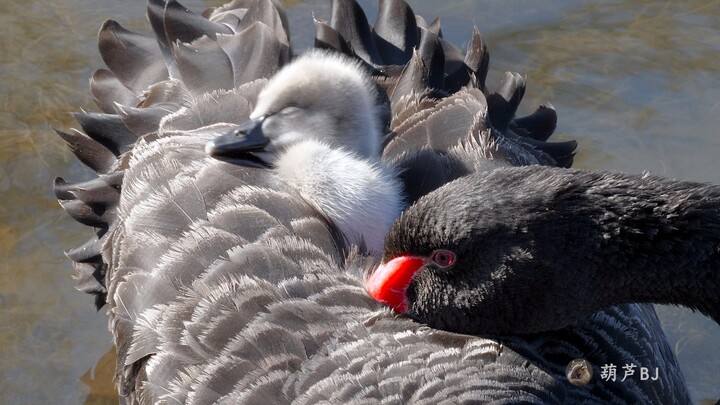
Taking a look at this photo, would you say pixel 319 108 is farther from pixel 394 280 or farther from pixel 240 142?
pixel 394 280

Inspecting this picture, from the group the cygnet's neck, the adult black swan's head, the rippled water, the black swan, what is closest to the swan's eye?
the adult black swan's head

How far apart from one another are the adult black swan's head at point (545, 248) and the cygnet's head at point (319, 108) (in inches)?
36.2

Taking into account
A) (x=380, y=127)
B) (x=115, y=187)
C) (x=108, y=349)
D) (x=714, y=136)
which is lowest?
(x=108, y=349)

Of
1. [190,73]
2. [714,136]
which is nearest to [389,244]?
[190,73]

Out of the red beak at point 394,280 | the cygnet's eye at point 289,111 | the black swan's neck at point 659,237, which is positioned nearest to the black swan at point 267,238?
the red beak at point 394,280

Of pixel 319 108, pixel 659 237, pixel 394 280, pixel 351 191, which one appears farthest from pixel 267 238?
pixel 659 237

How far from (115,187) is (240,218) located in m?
0.91

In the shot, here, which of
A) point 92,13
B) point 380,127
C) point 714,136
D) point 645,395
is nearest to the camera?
point 645,395

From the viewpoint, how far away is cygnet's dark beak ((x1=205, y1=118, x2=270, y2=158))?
376 cm

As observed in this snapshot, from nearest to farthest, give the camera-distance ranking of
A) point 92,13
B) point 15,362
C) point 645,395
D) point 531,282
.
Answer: point 531,282
point 645,395
point 15,362
point 92,13

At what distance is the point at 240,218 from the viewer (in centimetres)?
362

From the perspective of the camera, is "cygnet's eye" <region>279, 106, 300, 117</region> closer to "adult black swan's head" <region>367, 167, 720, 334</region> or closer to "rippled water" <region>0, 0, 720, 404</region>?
"adult black swan's head" <region>367, 167, 720, 334</region>

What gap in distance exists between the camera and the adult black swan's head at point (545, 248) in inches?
122

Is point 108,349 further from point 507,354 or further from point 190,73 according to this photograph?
point 507,354
